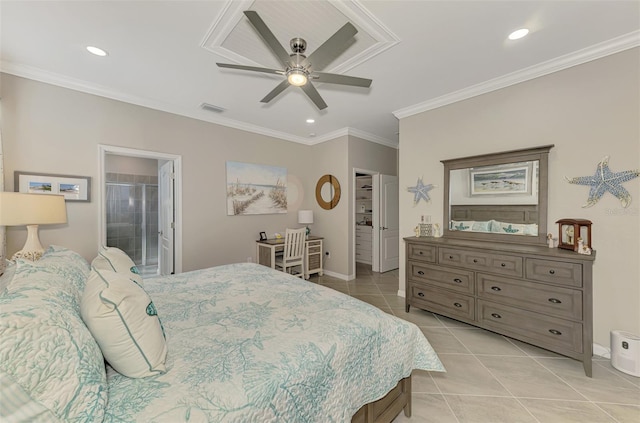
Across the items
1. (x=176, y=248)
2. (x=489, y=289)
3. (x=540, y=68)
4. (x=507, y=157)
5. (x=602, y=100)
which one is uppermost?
(x=540, y=68)

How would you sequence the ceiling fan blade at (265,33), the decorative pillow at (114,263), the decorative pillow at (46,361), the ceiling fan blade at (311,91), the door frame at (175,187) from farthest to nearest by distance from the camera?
the door frame at (175,187) < the ceiling fan blade at (311,91) < the decorative pillow at (114,263) < the ceiling fan blade at (265,33) < the decorative pillow at (46,361)

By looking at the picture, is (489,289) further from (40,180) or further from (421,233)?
(40,180)

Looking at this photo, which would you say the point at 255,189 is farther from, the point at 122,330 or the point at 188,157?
the point at 122,330

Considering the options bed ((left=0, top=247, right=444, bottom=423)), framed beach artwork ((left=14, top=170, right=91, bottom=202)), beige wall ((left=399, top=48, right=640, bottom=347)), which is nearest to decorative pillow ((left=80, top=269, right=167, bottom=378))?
bed ((left=0, top=247, right=444, bottom=423))

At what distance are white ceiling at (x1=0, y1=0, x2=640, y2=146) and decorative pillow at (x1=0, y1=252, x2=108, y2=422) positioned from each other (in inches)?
77.4

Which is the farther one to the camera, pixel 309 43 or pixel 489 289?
pixel 489 289

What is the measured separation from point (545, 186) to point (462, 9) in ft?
5.99

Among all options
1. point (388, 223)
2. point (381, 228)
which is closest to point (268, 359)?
point (381, 228)

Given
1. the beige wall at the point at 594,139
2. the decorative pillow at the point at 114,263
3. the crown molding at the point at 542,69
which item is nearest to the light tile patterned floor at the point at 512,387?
the beige wall at the point at 594,139

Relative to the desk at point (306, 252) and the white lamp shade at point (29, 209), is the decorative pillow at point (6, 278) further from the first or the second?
the desk at point (306, 252)

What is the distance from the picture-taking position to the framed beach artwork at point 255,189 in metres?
4.09

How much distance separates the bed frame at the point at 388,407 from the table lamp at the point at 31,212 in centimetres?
271

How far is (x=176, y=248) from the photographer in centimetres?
355

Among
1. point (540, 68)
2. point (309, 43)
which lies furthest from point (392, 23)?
point (540, 68)
